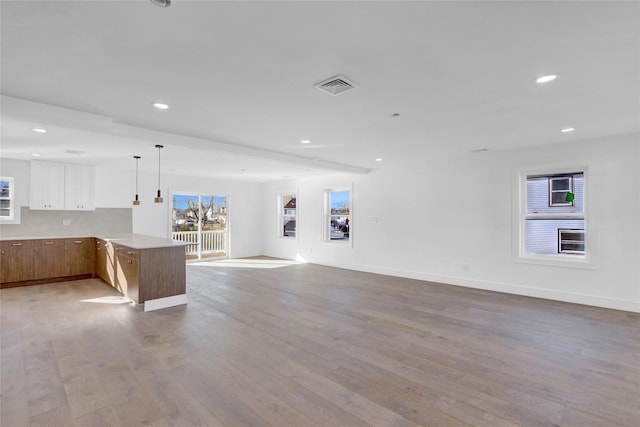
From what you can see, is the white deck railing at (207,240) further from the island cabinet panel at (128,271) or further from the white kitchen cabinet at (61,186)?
the island cabinet panel at (128,271)

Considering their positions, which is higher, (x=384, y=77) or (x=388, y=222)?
(x=384, y=77)

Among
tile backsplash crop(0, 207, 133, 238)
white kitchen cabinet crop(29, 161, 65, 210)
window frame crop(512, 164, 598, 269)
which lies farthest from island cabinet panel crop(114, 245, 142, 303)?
window frame crop(512, 164, 598, 269)

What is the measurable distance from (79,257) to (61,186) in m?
1.54

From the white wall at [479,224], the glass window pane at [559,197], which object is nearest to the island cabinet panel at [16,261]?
the white wall at [479,224]

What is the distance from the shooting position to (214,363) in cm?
283

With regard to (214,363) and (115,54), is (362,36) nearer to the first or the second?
(115,54)

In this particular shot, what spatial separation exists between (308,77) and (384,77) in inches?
24.3

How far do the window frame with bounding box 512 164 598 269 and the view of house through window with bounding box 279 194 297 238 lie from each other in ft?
20.1

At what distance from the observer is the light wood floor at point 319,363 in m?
2.15

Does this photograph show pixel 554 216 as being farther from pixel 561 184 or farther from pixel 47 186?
pixel 47 186

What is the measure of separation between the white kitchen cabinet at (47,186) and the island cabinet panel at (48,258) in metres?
0.81

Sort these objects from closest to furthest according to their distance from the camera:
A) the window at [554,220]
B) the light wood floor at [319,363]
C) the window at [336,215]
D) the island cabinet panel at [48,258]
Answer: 1. the light wood floor at [319,363]
2. the window at [554,220]
3. the island cabinet panel at [48,258]
4. the window at [336,215]

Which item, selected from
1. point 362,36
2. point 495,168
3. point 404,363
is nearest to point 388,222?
point 495,168

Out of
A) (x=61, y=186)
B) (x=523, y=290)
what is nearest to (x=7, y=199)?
(x=61, y=186)
